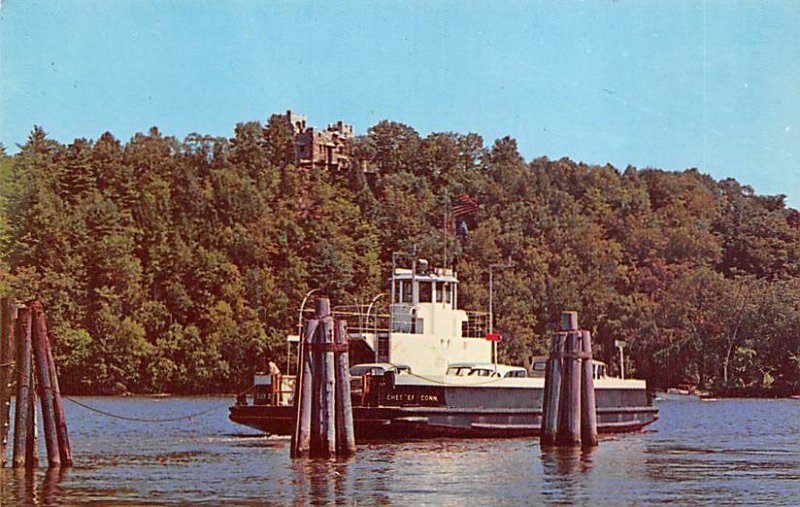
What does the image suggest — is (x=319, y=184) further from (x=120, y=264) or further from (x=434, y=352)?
(x=434, y=352)

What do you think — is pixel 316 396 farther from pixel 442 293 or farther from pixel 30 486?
pixel 442 293

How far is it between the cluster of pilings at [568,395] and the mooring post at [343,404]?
24.8ft

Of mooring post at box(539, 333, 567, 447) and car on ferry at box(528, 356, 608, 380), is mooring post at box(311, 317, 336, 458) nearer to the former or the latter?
mooring post at box(539, 333, 567, 447)

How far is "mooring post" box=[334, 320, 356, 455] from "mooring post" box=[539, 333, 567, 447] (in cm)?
754

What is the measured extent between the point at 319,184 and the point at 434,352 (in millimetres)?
111978

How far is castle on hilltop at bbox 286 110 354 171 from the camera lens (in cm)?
18150

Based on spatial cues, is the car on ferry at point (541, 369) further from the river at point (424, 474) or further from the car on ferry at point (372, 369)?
the car on ferry at point (372, 369)

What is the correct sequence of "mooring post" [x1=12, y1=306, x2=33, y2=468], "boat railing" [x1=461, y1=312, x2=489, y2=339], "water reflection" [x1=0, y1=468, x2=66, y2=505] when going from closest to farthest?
"water reflection" [x1=0, y1=468, x2=66, y2=505] < "mooring post" [x1=12, y1=306, x2=33, y2=468] < "boat railing" [x1=461, y1=312, x2=489, y2=339]

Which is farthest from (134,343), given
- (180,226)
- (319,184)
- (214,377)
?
(319,184)

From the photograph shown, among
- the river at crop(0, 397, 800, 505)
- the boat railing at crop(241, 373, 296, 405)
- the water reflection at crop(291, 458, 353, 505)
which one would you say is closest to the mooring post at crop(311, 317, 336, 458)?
the water reflection at crop(291, 458, 353, 505)

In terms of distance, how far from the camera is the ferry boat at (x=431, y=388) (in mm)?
50688

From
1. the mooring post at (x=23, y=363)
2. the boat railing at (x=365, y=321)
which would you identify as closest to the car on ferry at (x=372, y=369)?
the boat railing at (x=365, y=321)

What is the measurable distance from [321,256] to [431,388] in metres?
96.4

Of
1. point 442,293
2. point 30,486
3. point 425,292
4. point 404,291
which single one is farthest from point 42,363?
point 404,291
